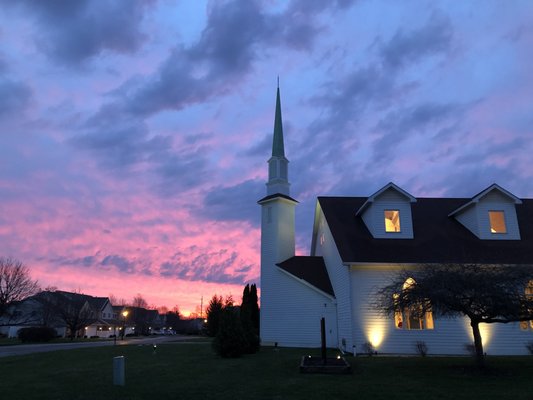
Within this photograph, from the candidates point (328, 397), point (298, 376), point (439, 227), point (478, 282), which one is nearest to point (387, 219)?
point (439, 227)

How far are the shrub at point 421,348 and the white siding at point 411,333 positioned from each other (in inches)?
6.6

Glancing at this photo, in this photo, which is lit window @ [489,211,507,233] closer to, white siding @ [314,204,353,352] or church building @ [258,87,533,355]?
church building @ [258,87,533,355]

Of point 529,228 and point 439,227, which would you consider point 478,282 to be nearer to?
point 439,227

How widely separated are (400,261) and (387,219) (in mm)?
3923

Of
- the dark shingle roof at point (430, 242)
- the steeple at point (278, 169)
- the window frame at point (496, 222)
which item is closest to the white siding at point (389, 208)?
the dark shingle roof at point (430, 242)

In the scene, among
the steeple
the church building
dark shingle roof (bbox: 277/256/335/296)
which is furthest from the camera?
the steeple

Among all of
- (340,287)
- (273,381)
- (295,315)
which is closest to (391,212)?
(340,287)

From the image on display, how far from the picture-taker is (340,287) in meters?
24.8

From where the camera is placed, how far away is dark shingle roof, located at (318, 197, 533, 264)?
75.2 ft

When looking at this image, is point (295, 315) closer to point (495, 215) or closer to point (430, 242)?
point (430, 242)

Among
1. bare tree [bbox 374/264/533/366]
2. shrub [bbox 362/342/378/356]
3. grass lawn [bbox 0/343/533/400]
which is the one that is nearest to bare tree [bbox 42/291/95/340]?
grass lawn [bbox 0/343/533/400]

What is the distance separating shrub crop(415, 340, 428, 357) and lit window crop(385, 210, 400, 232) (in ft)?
21.7

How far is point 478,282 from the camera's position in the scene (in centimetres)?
1451

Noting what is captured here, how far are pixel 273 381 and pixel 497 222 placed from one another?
1883 centimetres
